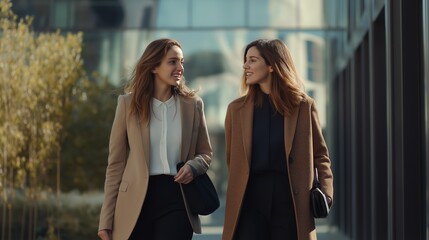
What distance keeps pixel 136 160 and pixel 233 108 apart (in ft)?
1.99

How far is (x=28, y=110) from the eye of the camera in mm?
12711

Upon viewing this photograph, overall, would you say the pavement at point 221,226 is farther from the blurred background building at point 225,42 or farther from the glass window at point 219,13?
the glass window at point 219,13

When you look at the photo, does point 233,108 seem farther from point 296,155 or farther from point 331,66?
point 331,66

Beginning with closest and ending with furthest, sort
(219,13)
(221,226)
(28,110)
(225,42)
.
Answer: (28,110), (221,226), (219,13), (225,42)

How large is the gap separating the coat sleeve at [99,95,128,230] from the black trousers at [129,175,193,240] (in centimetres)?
18

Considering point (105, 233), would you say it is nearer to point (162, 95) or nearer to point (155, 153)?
point (155, 153)

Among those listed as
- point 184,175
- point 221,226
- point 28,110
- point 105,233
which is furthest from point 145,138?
point 221,226

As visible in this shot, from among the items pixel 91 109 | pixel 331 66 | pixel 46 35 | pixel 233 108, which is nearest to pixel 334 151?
pixel 331 66

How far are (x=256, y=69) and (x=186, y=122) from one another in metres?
0.47

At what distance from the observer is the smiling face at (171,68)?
16.7ft

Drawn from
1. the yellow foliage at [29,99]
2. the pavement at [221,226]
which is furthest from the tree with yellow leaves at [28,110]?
the pavement at [221,226]

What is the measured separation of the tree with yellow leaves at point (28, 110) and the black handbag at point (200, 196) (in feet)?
25.7

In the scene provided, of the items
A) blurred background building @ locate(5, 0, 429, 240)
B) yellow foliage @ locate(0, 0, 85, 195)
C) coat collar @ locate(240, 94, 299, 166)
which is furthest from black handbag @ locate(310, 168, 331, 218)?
blurred background building @ locate(5, 0, 429, 240)

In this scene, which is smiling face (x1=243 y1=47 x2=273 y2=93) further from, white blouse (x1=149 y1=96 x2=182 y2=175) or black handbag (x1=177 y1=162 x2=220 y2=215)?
black handbag (x1=177 y1=162 x2=220 y2=215)
